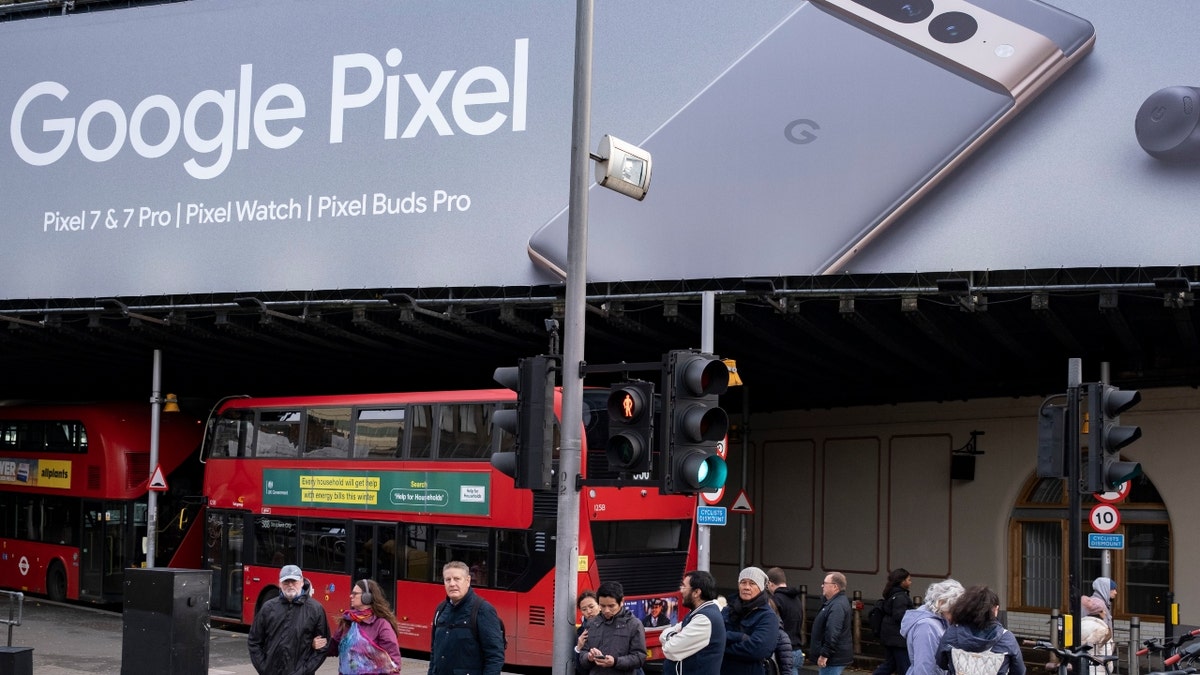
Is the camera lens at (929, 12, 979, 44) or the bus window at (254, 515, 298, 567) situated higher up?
the camera lens at (929, 12, 979, 44)

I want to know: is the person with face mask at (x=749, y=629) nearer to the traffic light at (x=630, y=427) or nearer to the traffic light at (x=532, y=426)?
the traffic light at (x=630, y=427)

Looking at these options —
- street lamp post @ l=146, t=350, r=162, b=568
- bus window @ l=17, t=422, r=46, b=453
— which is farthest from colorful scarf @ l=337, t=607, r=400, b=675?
bus window @ l=17, t=422, r=46, b=453

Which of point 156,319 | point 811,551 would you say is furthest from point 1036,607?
point 156,319

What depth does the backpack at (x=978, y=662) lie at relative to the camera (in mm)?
7492

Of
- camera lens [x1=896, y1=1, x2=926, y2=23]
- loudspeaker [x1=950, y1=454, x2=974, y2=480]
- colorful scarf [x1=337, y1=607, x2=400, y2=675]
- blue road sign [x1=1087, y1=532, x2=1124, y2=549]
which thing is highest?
camera lens [x1=896, y1=1, x2=926, y2=23]

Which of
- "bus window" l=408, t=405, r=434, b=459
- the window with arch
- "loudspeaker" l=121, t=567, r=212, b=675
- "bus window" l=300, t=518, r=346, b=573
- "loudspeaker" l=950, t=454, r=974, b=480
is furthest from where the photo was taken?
"loudspeaker" l=950, t=454, r=974, b=480

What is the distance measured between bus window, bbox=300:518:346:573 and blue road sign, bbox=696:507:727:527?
5.63 meters

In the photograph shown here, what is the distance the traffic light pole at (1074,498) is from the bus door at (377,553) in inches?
449

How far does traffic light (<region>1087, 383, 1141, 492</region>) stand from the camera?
8.92 meters

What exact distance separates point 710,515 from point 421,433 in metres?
4.28

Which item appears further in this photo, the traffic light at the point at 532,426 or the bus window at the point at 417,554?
the bus window at the point at 417,554

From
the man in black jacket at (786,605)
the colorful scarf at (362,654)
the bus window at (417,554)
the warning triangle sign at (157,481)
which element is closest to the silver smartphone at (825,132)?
the bus window at (417,554)

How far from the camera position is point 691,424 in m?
8.80

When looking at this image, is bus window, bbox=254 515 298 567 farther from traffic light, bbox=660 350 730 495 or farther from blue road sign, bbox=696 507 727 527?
traffic light, bbox=660 350 730 495
